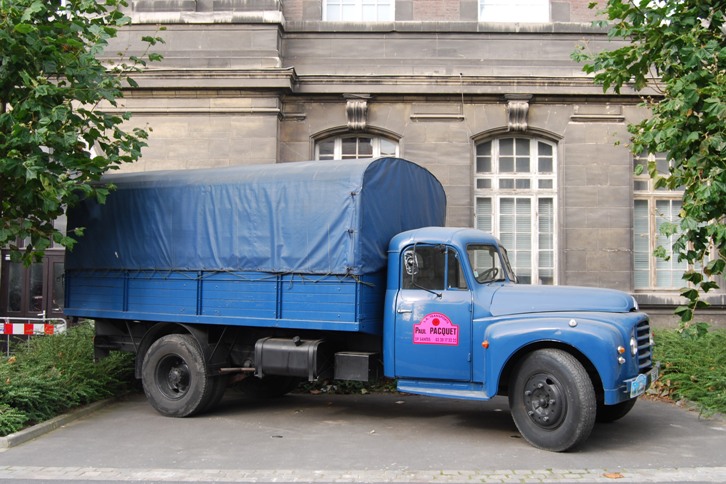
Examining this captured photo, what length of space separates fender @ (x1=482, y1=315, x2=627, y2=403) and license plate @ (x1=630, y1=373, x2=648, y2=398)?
22cm

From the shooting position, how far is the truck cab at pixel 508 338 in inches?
275

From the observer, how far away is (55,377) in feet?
29.4

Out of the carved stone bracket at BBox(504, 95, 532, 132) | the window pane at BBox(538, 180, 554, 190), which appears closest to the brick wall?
the carved stone bracket at BBox(504, 95, 532, 132)

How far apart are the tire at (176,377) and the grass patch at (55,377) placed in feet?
3.26

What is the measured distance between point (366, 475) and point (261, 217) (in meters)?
3.73

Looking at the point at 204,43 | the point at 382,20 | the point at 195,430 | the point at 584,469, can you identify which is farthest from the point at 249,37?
the point at 584,469

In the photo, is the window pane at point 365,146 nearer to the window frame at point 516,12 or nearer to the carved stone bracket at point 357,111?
the carved stone bracket at point 357,111

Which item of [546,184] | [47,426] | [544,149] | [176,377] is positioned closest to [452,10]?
[544,149]

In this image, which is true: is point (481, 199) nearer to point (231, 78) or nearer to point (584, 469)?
point (231, 78)

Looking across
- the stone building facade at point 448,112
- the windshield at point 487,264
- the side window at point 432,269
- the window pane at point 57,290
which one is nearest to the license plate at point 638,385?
the windshield at point 487,264

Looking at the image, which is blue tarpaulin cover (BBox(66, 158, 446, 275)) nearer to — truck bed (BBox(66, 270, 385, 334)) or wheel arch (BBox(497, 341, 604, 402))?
truck bed (BBox(66, 270, 385, 334))

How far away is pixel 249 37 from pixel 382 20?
279 cm

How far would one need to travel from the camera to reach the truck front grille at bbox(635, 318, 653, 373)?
290 inches

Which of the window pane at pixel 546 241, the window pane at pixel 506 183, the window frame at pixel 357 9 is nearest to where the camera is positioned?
the window pane at pixel 546 241
